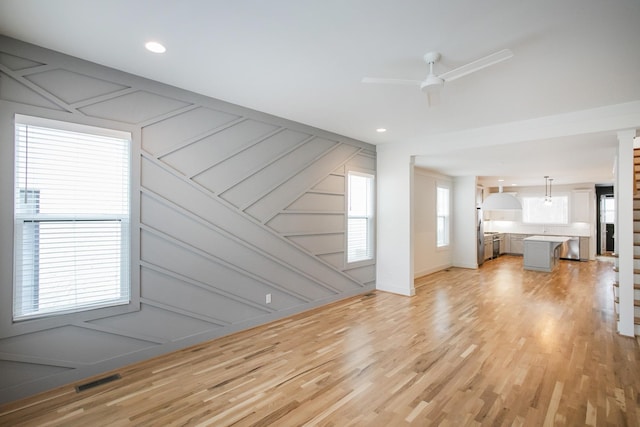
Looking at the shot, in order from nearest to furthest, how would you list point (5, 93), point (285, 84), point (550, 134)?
point (5, 93) < point (285, 84) < point (550, 134)

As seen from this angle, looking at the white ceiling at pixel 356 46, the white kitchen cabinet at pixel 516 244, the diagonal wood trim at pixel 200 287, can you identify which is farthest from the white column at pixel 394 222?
the white kitchen cabinet at pixel 516 244

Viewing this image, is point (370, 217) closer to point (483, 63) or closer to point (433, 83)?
point (433, 83)

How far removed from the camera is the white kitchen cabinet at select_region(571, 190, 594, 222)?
9695 millimetres

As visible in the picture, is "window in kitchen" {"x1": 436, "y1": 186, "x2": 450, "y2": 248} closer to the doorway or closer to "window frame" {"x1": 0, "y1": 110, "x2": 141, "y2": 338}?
the doorway

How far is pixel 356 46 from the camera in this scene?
2467 millimetres

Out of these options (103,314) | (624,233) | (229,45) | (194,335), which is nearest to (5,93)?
(229,45)

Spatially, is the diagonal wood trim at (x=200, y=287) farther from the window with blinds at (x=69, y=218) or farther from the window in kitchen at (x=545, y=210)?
the window in kitchen at (x=545, y=210)

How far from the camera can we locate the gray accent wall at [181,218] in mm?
2480

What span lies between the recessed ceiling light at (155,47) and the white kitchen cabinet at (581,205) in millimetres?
12120

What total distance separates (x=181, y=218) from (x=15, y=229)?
4.21 ft

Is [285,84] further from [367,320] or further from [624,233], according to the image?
[624,233]

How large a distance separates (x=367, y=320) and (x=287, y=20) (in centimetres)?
363

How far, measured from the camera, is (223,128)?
145 inches

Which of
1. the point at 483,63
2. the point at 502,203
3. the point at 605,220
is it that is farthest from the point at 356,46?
the point at 605,220
